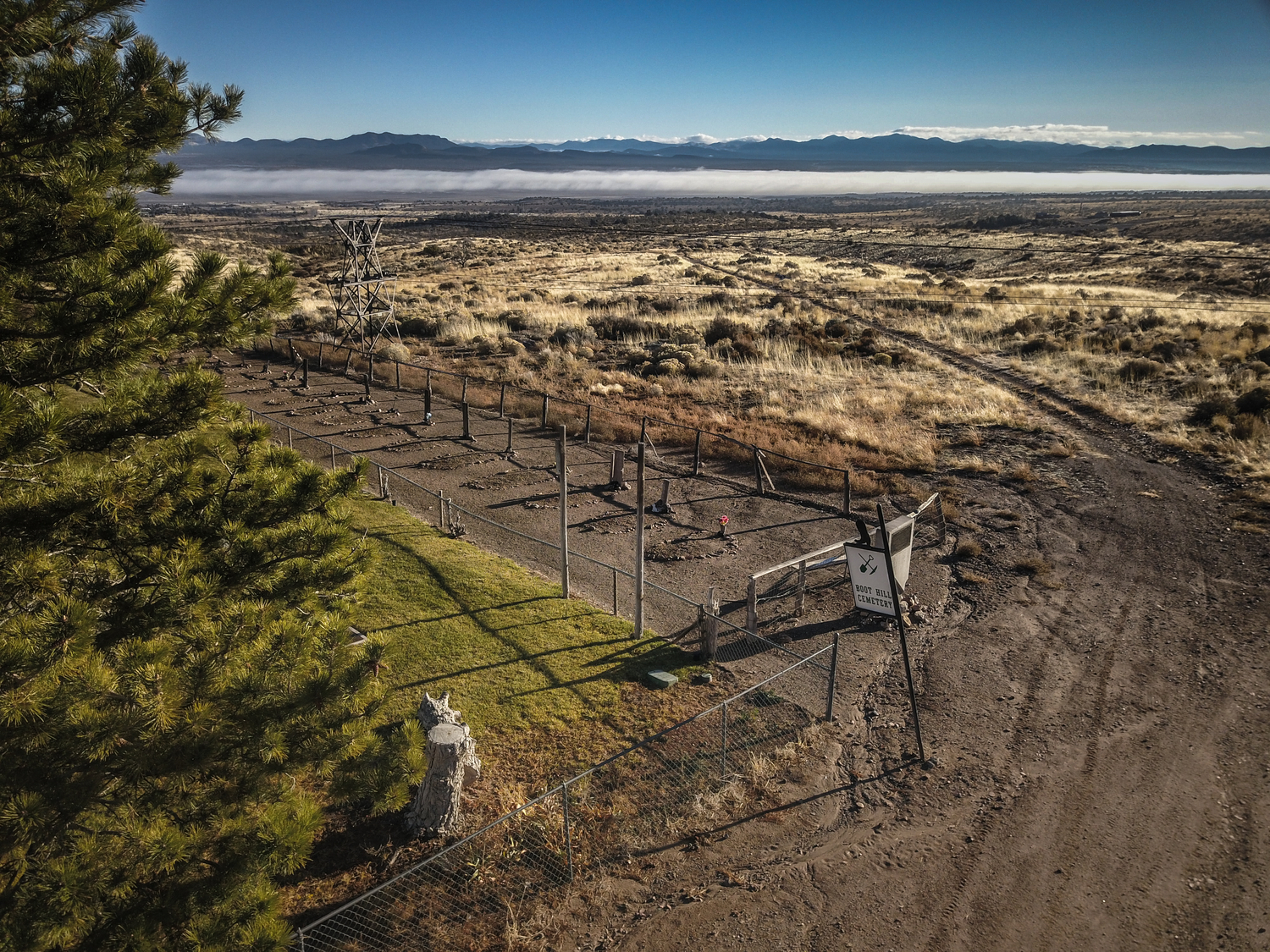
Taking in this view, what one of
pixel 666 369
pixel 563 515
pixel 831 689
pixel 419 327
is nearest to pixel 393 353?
pixel 419 327

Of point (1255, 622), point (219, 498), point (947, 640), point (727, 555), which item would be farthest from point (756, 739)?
point (1255, 622)

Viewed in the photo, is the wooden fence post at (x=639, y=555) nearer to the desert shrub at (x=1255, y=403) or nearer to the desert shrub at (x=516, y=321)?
the desert shrub at (x=1255, y=403)

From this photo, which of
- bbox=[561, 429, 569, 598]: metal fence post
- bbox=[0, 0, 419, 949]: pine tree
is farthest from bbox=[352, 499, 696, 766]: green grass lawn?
bbox=[0, 0, 419, 949]: pine tree

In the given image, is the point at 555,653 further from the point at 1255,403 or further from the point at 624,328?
the point at 624,328

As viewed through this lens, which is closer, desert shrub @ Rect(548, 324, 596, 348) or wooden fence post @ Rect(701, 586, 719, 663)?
wooden fence post @ Rect(701, 586, 719, 663)

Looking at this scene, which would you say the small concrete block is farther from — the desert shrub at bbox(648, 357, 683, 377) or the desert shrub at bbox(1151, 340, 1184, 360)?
the desert shrub at bbox(1151, 340, 1184, 360)

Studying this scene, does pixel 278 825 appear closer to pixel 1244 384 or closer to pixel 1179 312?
pixel 1244 384
